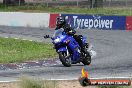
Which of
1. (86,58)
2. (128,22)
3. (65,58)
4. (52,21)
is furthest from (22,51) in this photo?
(52,21)

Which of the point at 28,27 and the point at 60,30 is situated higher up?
the point at 60,30

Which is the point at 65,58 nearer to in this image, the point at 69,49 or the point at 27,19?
the point at 69,49

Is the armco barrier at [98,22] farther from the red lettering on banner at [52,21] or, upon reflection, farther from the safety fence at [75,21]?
the red lettering on banner at [52,21]

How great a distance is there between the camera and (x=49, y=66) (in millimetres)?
17797

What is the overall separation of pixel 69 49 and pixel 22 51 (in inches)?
204

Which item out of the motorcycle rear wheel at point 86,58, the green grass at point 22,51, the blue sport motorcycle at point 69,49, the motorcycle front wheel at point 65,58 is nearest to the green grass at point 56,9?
the green grass at point 22,51

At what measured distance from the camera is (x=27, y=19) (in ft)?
123

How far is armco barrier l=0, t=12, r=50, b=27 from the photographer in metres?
37.2

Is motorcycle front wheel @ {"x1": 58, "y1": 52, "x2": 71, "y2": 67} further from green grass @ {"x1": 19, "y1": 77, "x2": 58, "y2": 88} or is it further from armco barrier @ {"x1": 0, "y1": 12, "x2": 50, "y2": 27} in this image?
armco barrier @ {"x1": 0, "y1": 12, "x2": 50, "y2": 27}

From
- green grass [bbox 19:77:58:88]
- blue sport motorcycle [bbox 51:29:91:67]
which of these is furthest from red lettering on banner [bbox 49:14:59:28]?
green grass [bbox 19:77:58:88]

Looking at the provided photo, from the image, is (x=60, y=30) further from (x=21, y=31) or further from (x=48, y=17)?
(x=48, y=17)

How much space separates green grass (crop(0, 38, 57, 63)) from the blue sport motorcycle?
7.68ft

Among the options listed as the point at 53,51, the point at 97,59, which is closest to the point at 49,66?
the point at 97,59

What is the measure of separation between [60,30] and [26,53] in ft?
15.0
